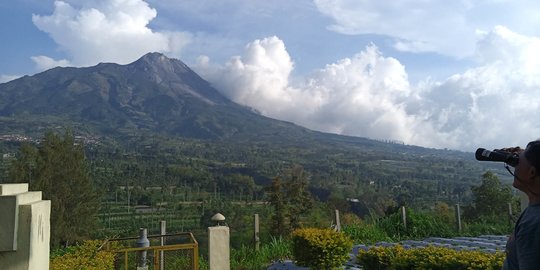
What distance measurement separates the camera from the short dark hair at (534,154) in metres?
1.88

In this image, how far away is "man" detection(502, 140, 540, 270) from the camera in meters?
1.73

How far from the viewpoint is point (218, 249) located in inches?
291

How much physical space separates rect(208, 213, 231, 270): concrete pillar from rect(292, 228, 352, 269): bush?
3.98 feet

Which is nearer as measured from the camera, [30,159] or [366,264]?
[366,264]

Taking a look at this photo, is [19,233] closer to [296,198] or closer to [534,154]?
[534,154]

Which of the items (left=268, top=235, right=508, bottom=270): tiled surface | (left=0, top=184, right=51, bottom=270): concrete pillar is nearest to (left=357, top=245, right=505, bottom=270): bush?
(left=268, top=235, right=508, bottom=270): tiled surface

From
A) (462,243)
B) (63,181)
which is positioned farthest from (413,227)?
(63,181)

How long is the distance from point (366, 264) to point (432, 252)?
103cm

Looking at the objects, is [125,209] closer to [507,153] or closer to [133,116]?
[507,153]

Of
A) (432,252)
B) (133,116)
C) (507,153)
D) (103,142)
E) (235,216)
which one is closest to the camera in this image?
(507,153)

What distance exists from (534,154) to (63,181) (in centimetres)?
2577

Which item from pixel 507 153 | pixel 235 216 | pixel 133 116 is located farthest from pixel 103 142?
pixel 507 153

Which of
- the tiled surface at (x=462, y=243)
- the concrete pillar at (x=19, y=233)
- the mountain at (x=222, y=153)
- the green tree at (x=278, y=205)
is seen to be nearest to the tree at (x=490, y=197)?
the green tree at (x=278, y=205)

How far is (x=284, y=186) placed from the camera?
22.5 m
